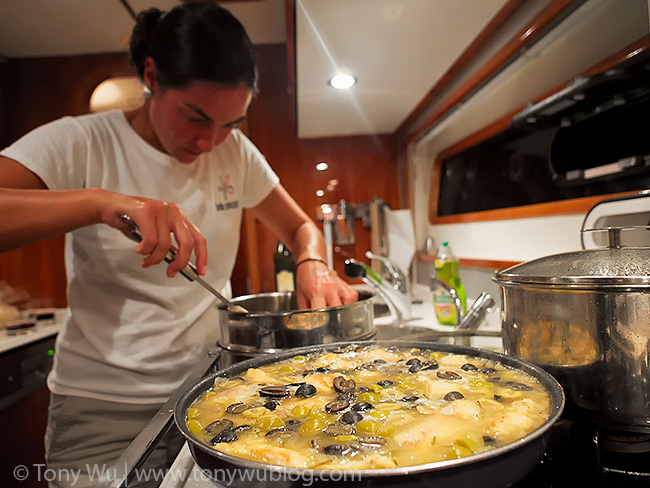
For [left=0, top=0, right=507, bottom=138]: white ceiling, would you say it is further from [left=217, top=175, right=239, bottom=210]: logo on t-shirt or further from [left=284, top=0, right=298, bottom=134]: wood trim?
[left=217, top=175, right=239, bottom=210]: logo on t-shirt

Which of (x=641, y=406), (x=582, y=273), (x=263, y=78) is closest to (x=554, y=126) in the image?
(x=582, y=273)

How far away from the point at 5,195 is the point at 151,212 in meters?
0.32

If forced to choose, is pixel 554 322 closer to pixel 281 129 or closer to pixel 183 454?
pixel 183 454

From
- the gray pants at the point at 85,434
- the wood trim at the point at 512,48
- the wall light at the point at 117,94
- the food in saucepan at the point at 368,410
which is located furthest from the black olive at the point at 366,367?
the wall light at the point at 117,94

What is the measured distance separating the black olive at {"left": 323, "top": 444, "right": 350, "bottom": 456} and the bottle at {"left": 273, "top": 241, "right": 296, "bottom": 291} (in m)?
1.88

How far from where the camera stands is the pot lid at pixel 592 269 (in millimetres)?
580

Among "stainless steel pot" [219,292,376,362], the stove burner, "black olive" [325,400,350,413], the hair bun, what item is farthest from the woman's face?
the stove burner

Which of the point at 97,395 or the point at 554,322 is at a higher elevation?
the point at 554,322

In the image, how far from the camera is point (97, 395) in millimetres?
1259

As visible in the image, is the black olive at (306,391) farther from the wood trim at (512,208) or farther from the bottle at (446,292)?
the bottle at (446,292)

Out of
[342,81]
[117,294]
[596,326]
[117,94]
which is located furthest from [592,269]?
[117,94]

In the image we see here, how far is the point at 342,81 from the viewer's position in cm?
204

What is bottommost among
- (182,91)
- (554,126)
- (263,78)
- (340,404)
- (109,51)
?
(340,404)

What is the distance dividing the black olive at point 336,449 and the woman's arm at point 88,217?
1.98 ft
